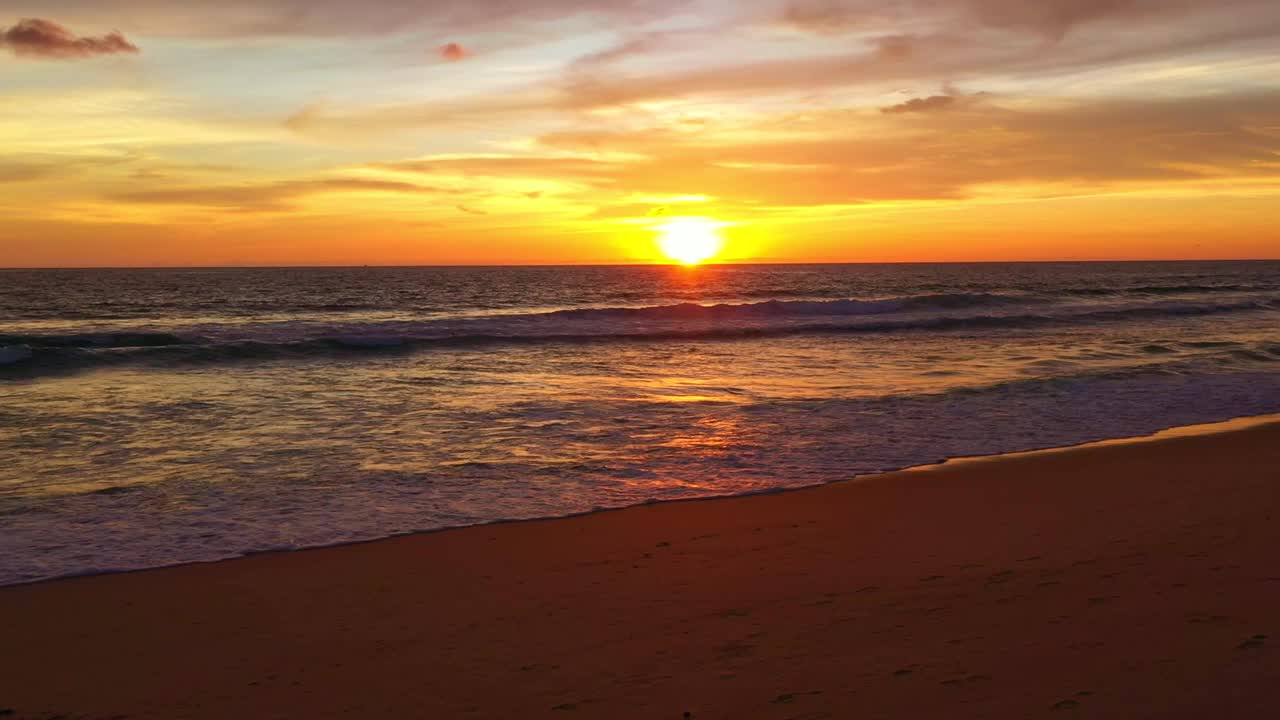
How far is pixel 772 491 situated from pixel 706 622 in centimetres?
363

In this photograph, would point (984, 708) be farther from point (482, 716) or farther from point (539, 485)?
point (539, 485)

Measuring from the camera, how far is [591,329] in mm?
31156

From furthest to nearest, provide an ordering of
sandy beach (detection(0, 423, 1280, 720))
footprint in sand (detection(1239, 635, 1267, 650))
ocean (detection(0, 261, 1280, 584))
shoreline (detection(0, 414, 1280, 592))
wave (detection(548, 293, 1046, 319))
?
wave (detection(548, 293, 1046, 319))
ocean (detection(0, 261, 1280, 584))
shoreline (detection(0, 414, 1280, 592))
footprint in sand (detection(1239, 635, 1267, 650))
sandy beach (detection(0, 423, 1280, 720))

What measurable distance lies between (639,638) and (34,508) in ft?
20.2

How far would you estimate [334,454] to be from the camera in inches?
398

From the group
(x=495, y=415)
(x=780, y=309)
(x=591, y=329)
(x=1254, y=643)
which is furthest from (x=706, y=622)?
(x=780, y=309)

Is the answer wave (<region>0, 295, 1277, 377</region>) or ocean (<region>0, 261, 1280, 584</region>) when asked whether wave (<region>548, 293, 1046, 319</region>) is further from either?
ocean (<region>0, 261, 1280, 584</region>)

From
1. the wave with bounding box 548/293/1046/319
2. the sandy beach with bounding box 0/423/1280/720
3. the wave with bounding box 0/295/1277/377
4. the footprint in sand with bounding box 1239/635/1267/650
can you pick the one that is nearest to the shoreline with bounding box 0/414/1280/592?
the sandy beach with bounding box 0/423/1280/720

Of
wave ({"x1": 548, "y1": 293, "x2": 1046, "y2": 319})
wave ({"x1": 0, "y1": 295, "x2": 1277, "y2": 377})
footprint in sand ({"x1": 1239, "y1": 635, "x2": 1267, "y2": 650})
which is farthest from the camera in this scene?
→ wave ({"x1": 548, "y1": 293, "x2": 1046, "y2": 319})

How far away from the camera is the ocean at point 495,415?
7812mm

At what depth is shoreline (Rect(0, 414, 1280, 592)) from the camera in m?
6.24

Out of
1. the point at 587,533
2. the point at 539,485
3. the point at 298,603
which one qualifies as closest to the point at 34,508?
the point at 298,603

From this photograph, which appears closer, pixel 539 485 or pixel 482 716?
pixel 482 716

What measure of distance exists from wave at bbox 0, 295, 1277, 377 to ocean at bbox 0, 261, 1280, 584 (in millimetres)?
231
